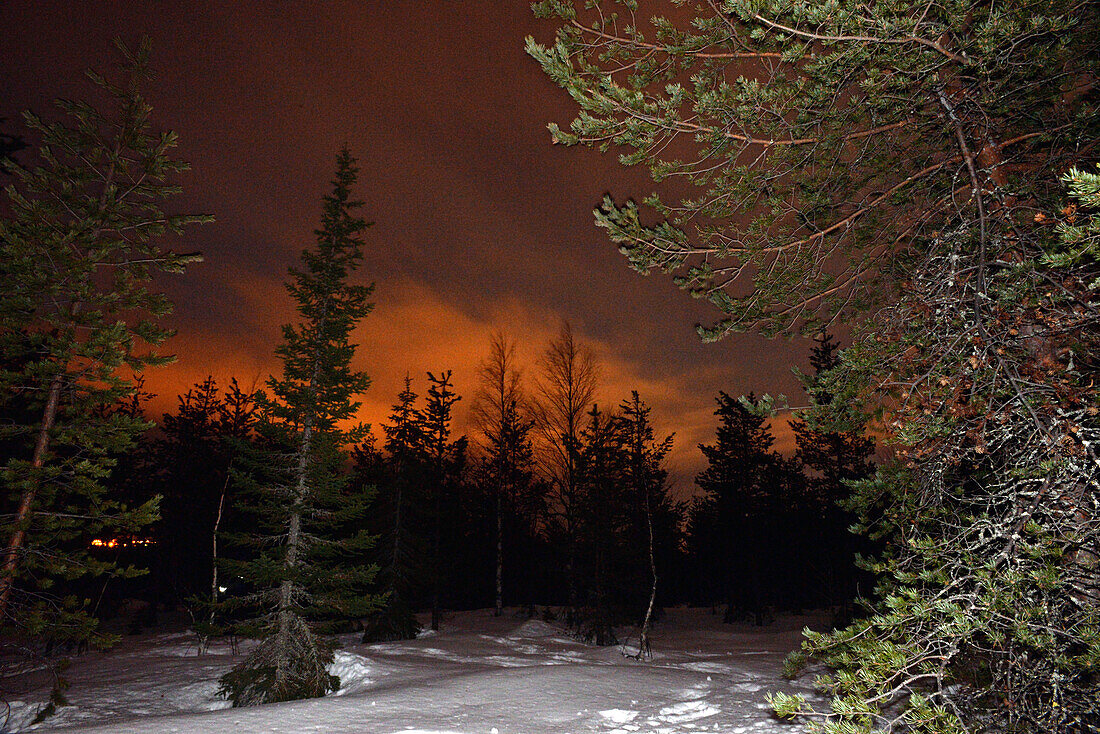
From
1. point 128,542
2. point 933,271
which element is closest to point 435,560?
point 128,542

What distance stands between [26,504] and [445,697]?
25.3 feet

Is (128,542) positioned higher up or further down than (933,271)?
further down

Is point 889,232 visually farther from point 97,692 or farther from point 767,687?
point 97,692

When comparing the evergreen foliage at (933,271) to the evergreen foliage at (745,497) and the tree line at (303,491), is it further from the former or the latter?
the evergreen foliage at (745,497)

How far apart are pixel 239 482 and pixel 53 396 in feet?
12.2

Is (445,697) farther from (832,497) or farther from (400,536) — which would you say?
(832,497)

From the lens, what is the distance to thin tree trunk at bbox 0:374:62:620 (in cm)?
816

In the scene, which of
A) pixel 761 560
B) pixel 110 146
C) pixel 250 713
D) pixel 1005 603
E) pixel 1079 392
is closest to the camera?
pixel 1005 603

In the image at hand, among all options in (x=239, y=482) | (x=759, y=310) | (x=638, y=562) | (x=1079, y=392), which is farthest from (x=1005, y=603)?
(x=638, y=562)

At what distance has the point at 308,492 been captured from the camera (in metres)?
12.0

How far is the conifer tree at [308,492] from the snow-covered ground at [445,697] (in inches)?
44.1

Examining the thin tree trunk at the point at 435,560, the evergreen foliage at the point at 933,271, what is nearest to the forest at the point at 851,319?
the evergreen foliage at the point at 933,271

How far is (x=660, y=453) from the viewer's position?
3369 cm

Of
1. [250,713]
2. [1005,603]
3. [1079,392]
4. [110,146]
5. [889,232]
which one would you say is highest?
[110,146]
